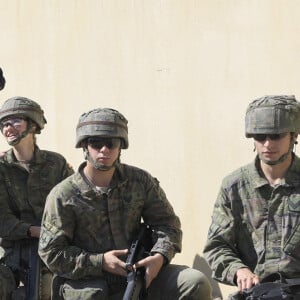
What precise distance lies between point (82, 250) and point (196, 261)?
149 centimetres

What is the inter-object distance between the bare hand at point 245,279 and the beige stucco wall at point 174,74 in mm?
1582

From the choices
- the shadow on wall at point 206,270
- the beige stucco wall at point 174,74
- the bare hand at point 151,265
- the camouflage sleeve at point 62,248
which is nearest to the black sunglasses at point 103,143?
the camouflage sleeve at point 62,248

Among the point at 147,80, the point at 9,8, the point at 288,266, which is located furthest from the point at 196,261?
the point at 9,8

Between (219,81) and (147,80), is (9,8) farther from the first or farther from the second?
(219,81)

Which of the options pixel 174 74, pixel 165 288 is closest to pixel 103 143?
pixel 165 288

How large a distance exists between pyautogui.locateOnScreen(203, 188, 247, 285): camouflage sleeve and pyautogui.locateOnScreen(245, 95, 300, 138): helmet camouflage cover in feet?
1.46

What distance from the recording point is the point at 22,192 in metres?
6.60

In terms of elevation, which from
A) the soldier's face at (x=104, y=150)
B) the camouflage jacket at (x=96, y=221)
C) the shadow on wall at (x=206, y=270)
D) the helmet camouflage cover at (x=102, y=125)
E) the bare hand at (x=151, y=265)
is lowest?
the shadow on wall at (x=206, y=270)

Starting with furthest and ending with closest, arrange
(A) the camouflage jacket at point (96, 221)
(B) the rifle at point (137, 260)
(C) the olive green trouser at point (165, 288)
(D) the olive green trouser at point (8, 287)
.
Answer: (D) the olive green trouser at point (8, 287) < (A) the camouflage jacket at point (96, 221) < (C) the olive green trouser at point (165, 288) < (B) the rifle at point (137, 260)

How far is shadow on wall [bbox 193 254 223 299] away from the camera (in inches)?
273

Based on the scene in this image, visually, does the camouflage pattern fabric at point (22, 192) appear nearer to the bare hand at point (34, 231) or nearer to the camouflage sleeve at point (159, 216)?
the bare hand at point (34, 231)

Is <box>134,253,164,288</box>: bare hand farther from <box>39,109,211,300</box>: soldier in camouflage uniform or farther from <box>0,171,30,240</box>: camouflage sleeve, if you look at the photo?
<box>0,171,30,240</box>: camouflage sleeve

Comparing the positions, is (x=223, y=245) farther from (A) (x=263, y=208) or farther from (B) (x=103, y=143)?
(B) (x=103, y=143)

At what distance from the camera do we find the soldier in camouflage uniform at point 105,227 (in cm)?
564
